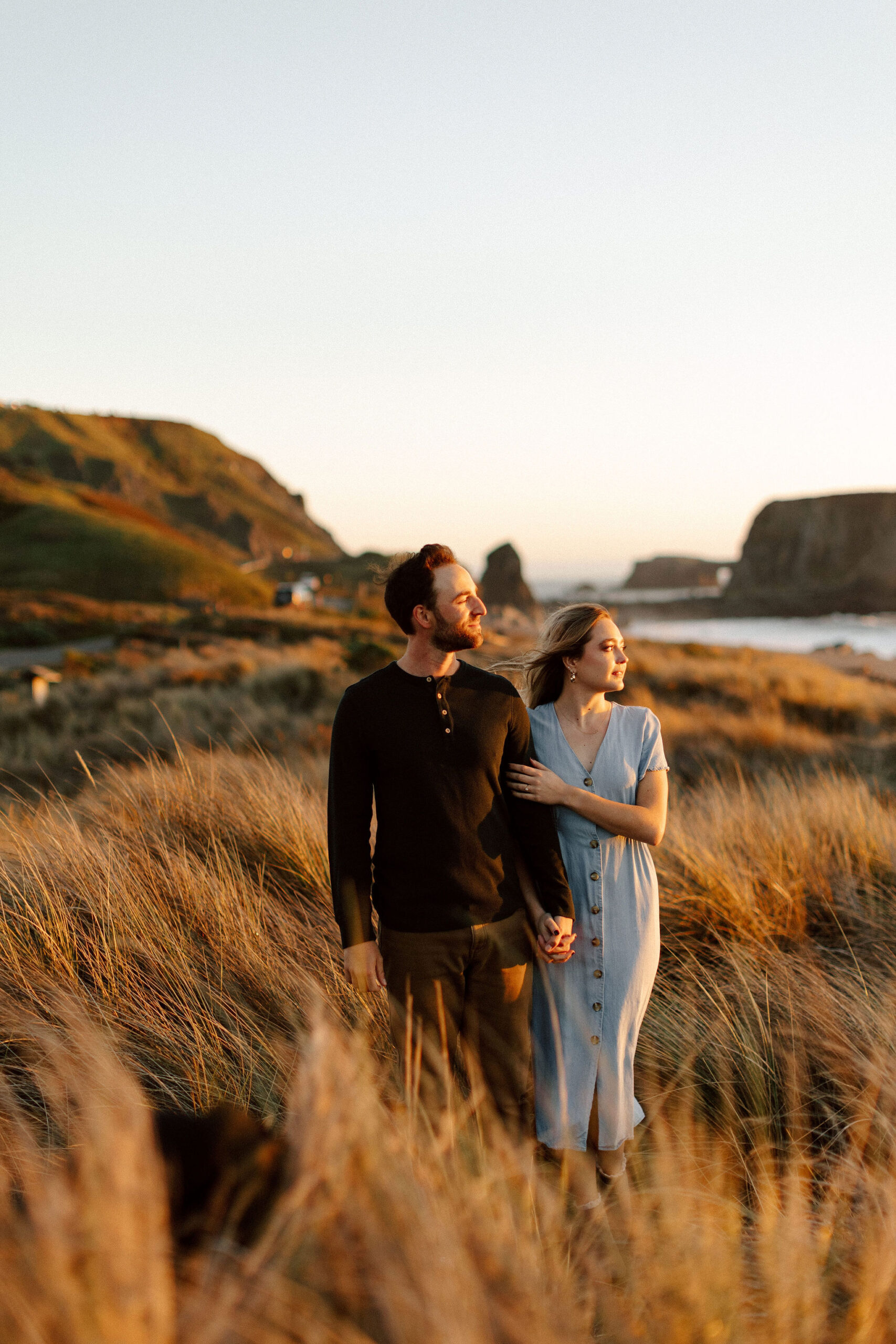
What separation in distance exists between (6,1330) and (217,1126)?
636 millimetres

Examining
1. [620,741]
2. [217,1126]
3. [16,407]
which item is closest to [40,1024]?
[217,1126]

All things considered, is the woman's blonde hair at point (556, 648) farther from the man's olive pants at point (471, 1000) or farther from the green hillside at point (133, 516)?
the green hillside at point (133, 516)

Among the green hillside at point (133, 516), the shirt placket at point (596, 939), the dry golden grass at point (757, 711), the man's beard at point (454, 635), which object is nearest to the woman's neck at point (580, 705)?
the shirt placket at point (596, 939)

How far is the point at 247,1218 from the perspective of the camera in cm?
146

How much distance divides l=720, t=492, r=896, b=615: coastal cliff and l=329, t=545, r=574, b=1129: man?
130 m

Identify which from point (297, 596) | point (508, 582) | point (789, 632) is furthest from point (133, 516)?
point (789, 632)

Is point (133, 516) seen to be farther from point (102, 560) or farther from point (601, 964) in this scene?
point (601, 964)

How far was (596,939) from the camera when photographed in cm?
248

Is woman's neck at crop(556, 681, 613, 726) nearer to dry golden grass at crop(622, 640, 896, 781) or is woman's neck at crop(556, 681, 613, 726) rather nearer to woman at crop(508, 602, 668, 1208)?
woman at crop(508, 602, 668, 1208)

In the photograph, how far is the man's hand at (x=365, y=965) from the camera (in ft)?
7.45

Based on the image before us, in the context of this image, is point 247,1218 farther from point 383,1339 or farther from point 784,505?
point 784,505

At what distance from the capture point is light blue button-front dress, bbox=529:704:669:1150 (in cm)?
241

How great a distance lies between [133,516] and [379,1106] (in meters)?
93.6

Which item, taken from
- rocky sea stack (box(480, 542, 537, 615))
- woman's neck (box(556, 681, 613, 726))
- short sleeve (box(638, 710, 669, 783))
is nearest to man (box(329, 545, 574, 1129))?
woman's neck (box(556, 681, 613, 726))
